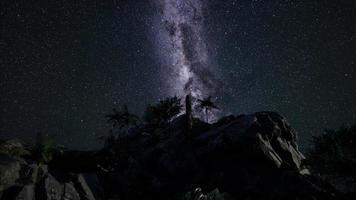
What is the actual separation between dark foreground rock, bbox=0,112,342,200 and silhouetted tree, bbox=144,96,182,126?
4.71m

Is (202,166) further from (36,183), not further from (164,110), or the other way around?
(36,183)

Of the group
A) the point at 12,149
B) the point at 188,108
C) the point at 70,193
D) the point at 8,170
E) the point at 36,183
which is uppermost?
the point at 188,108

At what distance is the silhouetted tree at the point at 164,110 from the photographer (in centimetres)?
4140

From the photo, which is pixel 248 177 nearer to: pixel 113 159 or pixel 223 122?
pixel 223 122

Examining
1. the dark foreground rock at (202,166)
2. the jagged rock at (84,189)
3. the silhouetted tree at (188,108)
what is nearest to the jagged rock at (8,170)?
the dark foreground rock at (202,166)

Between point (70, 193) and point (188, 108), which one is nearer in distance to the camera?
point (70, 193)

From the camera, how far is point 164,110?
41.5m

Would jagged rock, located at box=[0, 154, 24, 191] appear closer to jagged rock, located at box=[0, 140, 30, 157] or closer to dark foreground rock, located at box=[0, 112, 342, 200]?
dark foreground rock, located at box=[0, 112, 342, 200]

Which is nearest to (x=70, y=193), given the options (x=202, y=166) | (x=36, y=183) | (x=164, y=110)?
(x=36, y=183)

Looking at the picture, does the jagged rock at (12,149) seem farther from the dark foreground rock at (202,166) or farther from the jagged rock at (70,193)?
the jagged rock at (70,193)

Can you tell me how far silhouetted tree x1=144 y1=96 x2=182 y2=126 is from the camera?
41.4 meters

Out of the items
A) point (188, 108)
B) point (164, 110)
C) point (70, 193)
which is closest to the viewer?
point (70, 193)

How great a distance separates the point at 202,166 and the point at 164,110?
1314 centimetres

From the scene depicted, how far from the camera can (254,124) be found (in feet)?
109
